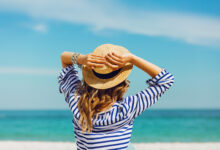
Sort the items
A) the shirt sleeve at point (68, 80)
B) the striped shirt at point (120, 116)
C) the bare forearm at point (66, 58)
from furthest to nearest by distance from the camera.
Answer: the bare forearm at point (66, 58) < the shirt sleeve at point (68, 80) < the striped shirt at point (120, 116)

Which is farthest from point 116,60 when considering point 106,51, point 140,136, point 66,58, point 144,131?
point 144,131

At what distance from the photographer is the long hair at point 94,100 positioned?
1.96 m

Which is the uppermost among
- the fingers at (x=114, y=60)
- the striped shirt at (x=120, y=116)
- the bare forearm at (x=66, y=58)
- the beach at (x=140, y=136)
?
the beach at (x=140, y=136)

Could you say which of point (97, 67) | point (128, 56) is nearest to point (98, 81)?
point (97, 67)

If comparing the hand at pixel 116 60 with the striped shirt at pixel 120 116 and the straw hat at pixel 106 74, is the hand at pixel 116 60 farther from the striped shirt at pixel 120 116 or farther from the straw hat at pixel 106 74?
the striped shirt at pixel 120 116

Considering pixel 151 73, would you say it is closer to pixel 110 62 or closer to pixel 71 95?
pixel 110 62

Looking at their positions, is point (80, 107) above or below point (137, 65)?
below

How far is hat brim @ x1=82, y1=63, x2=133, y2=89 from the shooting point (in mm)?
2018

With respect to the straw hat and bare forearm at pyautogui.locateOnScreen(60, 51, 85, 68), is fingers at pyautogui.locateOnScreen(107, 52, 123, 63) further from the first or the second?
bare forearm at pyautogui.locateOnScreen(60, 51, 85, 68)

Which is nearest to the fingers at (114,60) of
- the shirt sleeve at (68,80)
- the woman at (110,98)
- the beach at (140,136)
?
the woman at (110,98)

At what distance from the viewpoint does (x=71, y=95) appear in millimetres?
2115

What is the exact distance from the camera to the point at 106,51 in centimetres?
210

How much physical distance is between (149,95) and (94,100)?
13.8 inches

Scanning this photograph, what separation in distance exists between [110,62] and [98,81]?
15 centimetres
